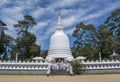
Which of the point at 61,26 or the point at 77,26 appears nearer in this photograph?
the point at 61,26

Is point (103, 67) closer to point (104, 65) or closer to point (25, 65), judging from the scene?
point (104, 65)

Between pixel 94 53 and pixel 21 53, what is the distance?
1762cm

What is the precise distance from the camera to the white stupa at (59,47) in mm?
42125

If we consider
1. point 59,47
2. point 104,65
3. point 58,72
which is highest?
point 59,47

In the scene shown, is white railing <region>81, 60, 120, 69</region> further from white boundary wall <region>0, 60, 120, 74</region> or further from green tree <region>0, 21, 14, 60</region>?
green tree <region>0, 21, 14, 60</region>

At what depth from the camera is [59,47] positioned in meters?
43.6

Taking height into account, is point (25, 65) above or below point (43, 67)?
above

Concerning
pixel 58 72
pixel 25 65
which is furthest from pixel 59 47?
pixel 58 72

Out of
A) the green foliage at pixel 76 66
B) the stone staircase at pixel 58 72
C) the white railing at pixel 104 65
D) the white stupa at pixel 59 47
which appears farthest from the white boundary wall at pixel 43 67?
the white stupa at pixel 59 47

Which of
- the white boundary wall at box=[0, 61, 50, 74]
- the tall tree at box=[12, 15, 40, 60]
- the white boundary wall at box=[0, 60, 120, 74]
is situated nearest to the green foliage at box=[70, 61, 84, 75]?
the white boundary wall at box=[0, 60, 120, 74]

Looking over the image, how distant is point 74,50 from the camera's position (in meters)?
58.6

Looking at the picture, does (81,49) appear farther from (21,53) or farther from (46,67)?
(46,67)

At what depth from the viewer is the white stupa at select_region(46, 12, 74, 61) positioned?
42125 millimetres
